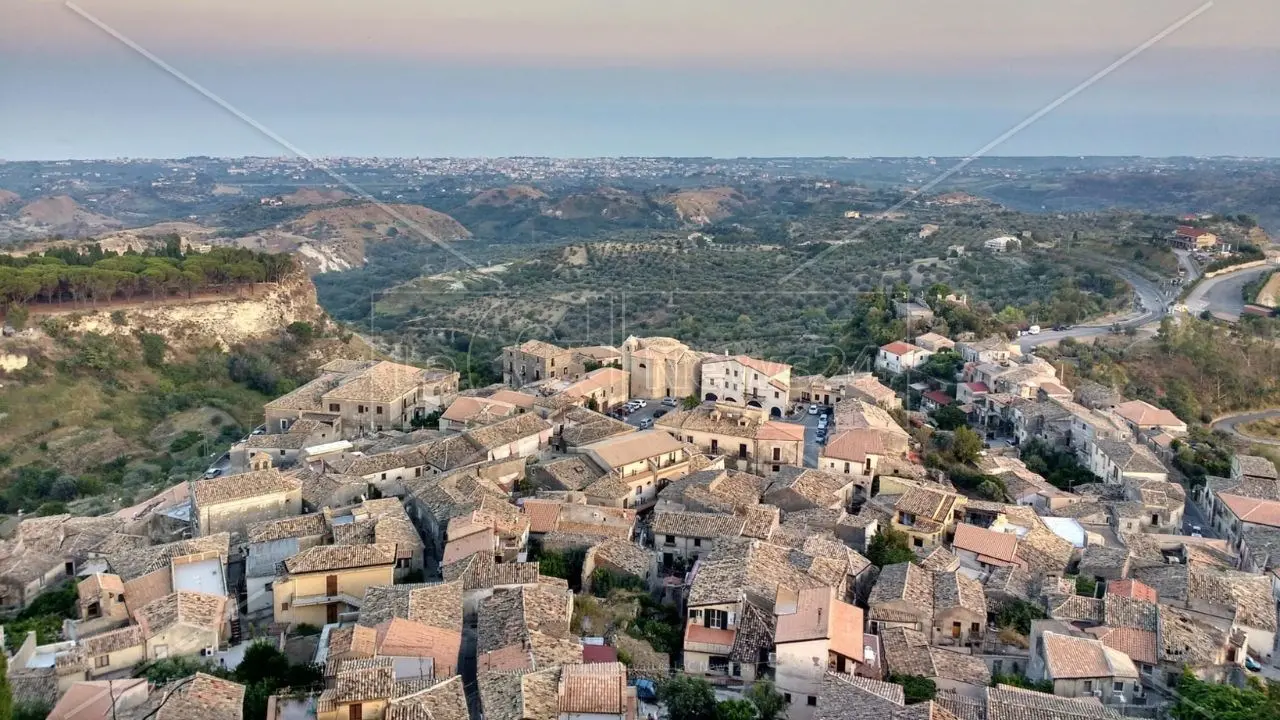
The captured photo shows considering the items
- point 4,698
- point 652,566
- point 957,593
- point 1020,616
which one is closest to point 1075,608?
point 1020,616

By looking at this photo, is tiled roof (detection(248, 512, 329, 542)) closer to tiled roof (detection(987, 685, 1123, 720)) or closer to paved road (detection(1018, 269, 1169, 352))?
tiled roof (detection(987, 685, 1123, 720))

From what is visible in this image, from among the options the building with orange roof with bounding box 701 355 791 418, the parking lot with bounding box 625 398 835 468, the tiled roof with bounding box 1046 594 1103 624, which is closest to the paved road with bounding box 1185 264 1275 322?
the parking lot with bounding box 625 398 835 468

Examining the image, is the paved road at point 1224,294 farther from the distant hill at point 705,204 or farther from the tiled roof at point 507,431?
the distant hill at point 705,204

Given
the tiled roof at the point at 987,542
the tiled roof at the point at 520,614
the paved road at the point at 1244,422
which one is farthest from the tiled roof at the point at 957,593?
the paved road at the point at 1244,422

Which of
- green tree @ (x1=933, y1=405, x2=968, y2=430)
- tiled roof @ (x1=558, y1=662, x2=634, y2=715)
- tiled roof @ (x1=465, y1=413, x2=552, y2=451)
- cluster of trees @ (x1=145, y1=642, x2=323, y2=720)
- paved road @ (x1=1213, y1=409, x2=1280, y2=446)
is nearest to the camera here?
tiled roof @ (x1=558, y1=662, x2=634, y2=715)

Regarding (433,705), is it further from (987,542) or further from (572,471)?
(987,542)

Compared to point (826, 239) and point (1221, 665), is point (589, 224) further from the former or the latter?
point (1221, 665)
